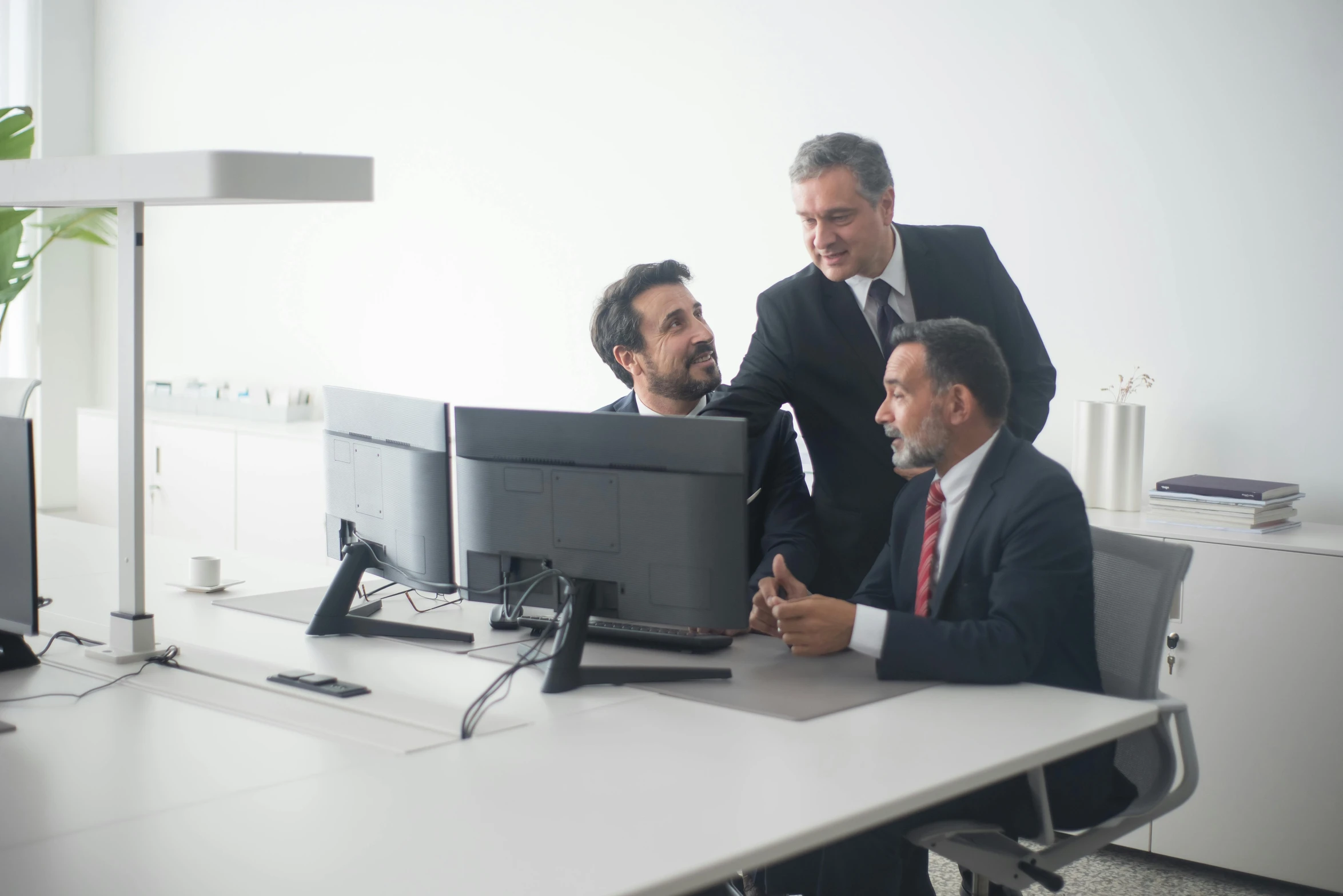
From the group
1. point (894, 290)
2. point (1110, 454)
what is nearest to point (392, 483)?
point (894, 290)

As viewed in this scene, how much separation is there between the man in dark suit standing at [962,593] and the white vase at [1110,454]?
116 cm

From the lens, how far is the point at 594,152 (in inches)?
183

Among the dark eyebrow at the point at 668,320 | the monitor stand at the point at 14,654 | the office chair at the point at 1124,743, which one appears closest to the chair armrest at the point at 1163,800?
the office chair at the point at 1124,743

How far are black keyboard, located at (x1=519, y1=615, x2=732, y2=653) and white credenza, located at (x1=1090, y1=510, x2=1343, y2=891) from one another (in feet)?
4.49

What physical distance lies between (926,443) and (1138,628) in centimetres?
49

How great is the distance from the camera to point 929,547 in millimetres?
2307

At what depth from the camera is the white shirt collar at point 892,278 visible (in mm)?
2926

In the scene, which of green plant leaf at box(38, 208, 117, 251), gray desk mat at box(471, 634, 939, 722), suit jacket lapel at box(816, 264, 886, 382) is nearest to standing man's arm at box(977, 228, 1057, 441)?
suit jacket lapel at box(816, 264, 886, 382)

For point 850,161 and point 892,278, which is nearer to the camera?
point 850,161

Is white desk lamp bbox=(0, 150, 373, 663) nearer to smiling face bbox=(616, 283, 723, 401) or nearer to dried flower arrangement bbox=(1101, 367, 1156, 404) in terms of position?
smiling face bbox=(616, 283, 723, 401)

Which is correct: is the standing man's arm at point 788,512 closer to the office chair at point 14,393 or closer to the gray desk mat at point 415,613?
the gray desk mat at point 415,613

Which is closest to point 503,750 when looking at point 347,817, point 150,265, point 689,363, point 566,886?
point 347,817

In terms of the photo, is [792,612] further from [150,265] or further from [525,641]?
[150,265]

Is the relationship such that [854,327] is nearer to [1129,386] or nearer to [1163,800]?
[1129,386]
